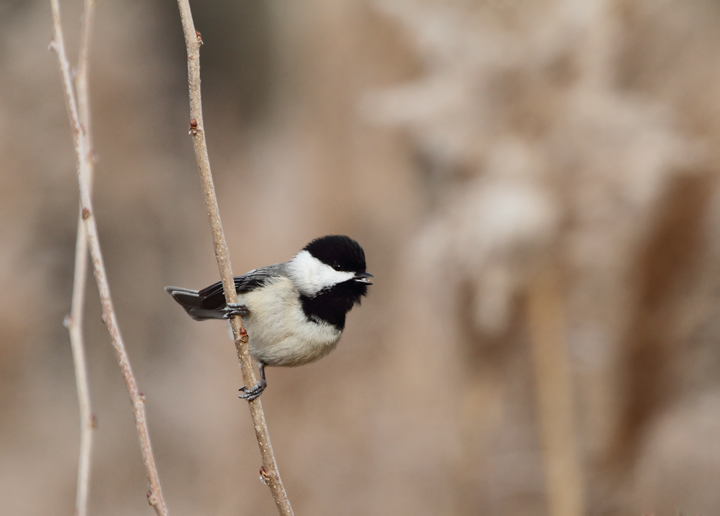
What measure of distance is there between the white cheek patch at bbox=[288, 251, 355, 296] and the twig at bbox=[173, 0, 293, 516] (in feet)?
2.05

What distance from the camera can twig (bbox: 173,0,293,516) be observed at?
1199mm

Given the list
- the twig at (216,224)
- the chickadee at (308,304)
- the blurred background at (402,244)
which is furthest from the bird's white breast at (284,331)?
the blurred background at (402,244)

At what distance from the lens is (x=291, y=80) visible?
5723 mm

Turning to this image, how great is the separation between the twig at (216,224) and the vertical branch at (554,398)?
5.84 feet

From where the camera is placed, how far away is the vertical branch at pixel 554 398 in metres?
2.66

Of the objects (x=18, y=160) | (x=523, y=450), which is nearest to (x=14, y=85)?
(x=18, y=160)

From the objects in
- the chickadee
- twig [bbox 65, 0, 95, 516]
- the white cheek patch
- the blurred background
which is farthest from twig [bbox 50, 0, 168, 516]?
the blurred background

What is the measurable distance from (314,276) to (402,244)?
8.66 ft

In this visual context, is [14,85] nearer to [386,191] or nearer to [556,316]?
[386,191]

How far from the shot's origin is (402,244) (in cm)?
463

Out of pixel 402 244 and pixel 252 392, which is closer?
pixel 252 392

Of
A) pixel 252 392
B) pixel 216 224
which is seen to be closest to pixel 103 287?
pixel 216 224

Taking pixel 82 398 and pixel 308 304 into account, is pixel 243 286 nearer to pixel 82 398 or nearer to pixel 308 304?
pixel 308 304

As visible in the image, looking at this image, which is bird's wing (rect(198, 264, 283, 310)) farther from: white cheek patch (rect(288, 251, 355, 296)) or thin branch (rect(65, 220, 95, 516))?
thin branch (rect(65, 220, 95, 516))
